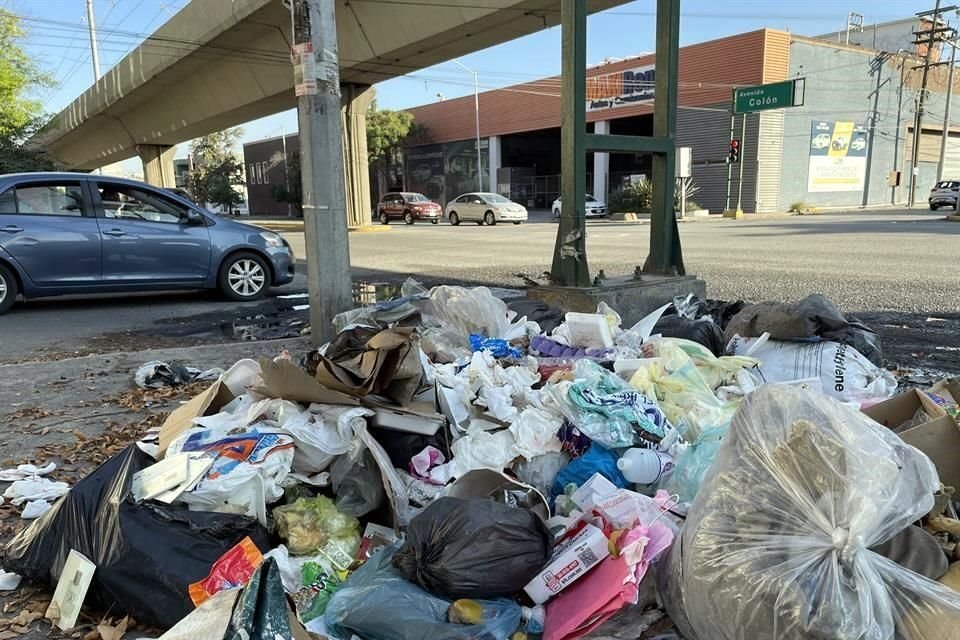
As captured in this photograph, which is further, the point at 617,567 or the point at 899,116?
the point at 899,116

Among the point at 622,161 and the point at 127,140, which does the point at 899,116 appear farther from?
the point at 127,140

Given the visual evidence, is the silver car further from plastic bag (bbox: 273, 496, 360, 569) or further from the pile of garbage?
plastic bag (bbox: 273, 496, 360, 569)

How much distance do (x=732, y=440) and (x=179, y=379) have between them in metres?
3.96

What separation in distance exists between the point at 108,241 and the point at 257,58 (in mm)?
16835

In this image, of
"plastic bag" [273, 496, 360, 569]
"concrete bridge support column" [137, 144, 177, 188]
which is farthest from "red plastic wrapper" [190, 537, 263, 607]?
"concrete bridge support column" [137, 144, 177, 188]

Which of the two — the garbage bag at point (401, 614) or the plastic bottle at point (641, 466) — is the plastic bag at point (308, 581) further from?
the plastic bottle at point (641, 466)

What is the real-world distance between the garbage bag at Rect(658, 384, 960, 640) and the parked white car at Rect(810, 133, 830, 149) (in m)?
36.3

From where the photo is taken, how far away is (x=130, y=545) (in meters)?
2.20

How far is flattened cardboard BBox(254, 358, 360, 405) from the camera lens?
9.24ft

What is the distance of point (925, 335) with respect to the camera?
5.66 m

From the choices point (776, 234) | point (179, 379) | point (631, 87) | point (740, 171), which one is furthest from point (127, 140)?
point (179, 379)

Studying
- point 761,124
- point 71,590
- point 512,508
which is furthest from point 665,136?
point 761,124

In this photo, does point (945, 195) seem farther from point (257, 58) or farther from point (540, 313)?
point (540, 313)

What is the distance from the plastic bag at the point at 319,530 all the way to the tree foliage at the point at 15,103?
24690 mm
